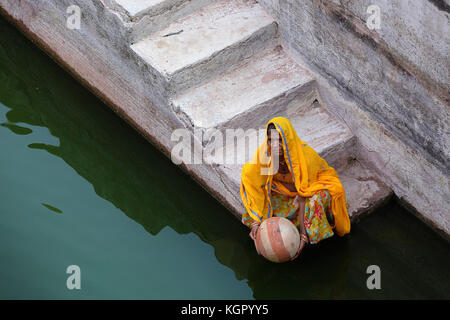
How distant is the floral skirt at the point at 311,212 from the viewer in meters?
6.05

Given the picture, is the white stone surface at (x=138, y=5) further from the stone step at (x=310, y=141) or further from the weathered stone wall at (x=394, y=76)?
the stone step at (x=310, y=141)

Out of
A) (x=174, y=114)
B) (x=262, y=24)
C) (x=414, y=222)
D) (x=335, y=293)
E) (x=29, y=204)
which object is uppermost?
(x=262, y=24)

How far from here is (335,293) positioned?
626 centimetres

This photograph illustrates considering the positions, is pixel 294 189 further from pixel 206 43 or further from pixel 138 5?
pixel 138 5

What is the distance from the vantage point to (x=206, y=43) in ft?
22.9

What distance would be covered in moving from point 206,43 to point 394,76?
1.82 meters

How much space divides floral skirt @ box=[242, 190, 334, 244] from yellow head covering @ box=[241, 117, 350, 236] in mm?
56

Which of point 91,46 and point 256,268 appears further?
point 91,46

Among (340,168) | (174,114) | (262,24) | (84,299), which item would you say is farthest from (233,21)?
(84,299)

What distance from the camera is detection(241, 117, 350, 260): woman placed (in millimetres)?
5961

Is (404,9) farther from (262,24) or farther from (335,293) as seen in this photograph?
(335,293)

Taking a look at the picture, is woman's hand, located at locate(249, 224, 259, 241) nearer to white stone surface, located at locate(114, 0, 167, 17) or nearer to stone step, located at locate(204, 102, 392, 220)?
stone step, located at locate(204, 102, 392, 220)

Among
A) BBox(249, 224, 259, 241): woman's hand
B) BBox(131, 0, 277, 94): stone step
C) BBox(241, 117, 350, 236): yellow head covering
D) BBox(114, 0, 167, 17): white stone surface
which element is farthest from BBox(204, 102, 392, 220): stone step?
BBox(114, 0, 167, 17): white stone surface

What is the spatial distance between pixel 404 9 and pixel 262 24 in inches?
65.4
